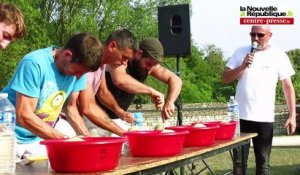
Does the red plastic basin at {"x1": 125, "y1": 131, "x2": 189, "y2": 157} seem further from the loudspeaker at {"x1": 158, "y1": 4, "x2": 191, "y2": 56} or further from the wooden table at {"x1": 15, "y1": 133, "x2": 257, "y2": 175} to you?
the loudspeaker at {"x1": 158, "y1": 4, "x2": 191, "y2": 56}

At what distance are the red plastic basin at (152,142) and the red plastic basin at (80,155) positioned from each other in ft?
1.57

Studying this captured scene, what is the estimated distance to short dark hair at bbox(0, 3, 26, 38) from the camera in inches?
89.7

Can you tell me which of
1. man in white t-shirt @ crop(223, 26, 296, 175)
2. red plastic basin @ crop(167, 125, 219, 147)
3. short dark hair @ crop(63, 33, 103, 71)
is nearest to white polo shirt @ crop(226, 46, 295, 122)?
man in white t-shirt @ crop(223, 26, 296, 175)

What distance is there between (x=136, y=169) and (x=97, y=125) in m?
1.10

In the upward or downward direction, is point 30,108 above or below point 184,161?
above

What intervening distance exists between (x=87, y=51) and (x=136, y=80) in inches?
46.5

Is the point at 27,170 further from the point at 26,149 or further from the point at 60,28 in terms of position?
the point at 60,28

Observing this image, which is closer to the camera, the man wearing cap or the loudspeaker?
the man wearing cap

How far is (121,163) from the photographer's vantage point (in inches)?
84.5

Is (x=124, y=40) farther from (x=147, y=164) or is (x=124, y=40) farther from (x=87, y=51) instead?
(x=147, y=164)

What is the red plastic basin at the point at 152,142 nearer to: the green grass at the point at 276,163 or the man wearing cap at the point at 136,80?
the man wearing cap at the point at 136,80

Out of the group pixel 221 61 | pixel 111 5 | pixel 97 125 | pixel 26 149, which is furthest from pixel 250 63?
pixel 221 61

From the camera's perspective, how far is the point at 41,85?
2.51 m

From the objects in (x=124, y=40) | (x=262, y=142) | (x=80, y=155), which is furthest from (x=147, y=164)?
(x=262, y=142)
